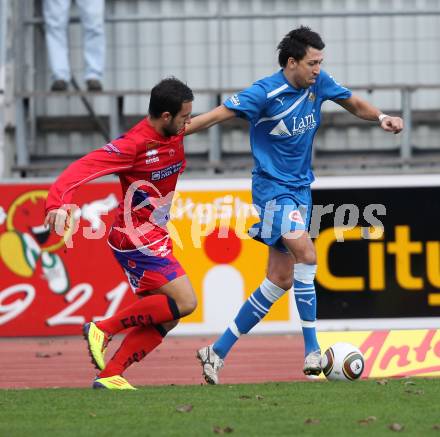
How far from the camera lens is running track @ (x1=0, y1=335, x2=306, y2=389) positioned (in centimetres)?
878

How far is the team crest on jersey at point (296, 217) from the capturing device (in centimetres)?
788

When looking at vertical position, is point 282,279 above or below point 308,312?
above

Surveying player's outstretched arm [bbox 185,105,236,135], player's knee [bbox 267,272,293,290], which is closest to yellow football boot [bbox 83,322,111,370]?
player's knee [bbox 267,272,293,290]

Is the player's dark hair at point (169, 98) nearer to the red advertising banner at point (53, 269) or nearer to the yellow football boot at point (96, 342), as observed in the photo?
the yellow football boot at point (96, 342)

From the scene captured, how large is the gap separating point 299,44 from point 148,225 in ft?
5.29

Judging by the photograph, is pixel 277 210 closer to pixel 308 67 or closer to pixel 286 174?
pixel 286 174

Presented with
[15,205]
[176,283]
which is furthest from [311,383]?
[15,205]

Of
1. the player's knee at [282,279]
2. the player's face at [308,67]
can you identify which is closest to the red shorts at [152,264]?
the player's knee at [282,279]

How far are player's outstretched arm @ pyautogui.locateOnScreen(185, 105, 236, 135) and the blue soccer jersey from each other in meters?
0.20

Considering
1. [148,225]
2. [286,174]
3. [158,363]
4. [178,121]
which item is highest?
[178,121]

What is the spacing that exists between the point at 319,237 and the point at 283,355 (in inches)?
71.5

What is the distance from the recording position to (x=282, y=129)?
8.01 m

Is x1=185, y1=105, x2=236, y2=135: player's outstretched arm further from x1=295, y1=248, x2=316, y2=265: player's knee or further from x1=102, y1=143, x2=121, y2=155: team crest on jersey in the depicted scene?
x1=295, y1=248, x2=316, y2=265: player's knee

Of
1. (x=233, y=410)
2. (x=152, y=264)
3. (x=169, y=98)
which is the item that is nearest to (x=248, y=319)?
(x=152, y=264)
